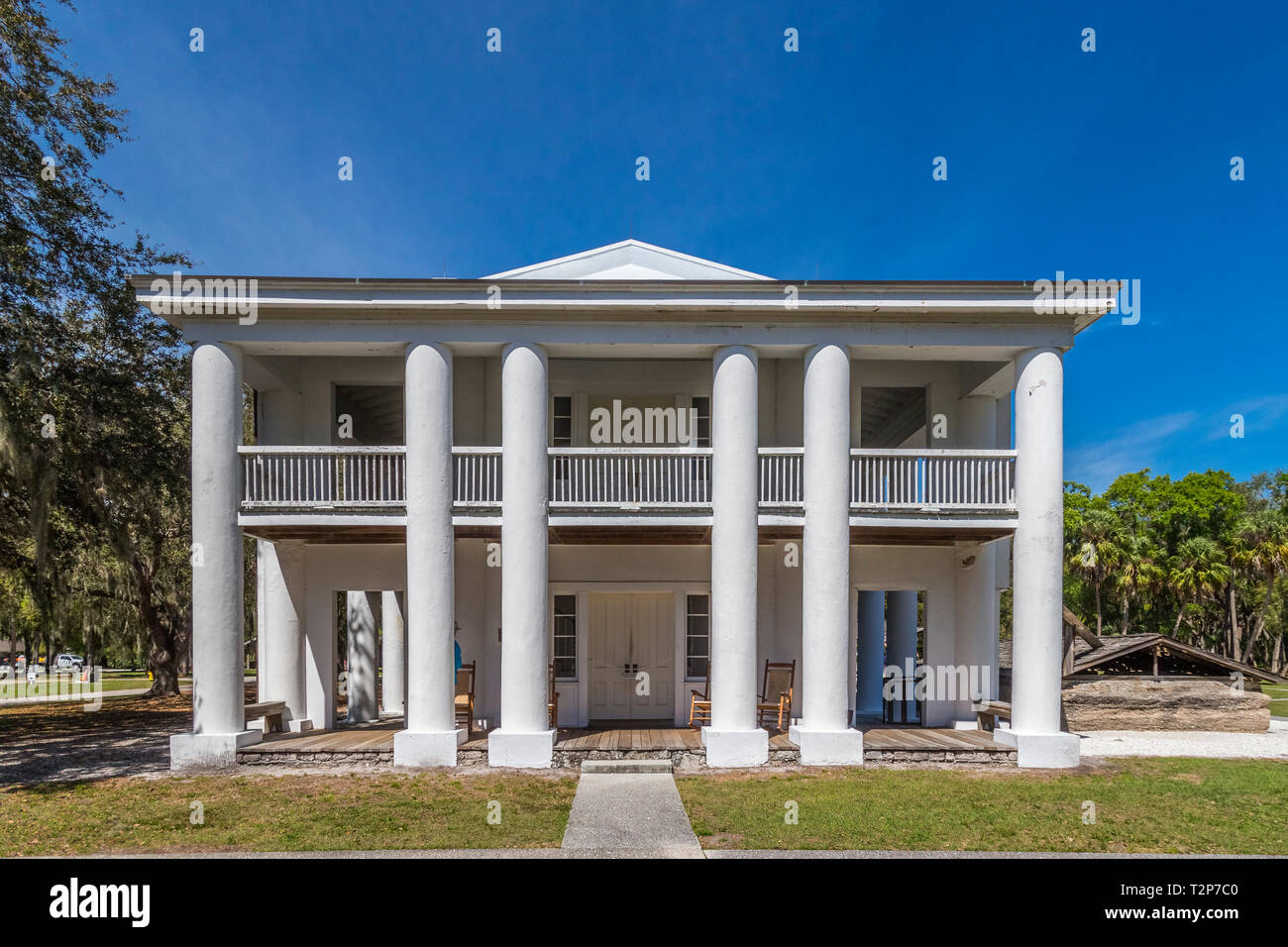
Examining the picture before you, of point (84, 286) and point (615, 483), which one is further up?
point (84, 286)

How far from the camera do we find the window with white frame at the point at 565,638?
12.4m

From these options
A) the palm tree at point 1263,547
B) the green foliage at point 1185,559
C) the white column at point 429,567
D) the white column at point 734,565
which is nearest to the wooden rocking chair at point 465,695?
the white column at point 429,567

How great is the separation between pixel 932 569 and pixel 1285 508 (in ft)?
97.5

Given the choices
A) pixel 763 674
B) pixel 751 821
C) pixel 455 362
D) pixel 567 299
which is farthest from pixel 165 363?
pixel 751 821

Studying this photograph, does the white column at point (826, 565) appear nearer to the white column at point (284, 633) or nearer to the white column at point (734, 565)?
the white column at point (734, 565)

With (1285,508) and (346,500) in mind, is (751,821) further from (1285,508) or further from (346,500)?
(1285,508)

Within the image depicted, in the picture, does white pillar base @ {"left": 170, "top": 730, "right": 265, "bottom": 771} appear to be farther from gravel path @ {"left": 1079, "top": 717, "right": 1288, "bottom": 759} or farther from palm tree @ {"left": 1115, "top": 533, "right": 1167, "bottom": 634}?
palm tree @ {"left": 1115, "top": 533, "right": 1167, "bottom": 634}

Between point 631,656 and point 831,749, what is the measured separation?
3997mm

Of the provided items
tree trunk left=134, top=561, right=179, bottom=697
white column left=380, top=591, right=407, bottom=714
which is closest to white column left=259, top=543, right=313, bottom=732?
white column left=380, top=591, right=407, bottom=714

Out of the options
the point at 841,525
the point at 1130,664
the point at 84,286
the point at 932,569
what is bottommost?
the point at 1130,664

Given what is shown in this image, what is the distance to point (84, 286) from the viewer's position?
45.4 ft

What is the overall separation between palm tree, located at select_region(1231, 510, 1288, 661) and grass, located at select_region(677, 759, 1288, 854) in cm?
2413

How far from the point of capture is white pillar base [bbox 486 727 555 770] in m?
10.0

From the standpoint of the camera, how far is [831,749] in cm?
1016
